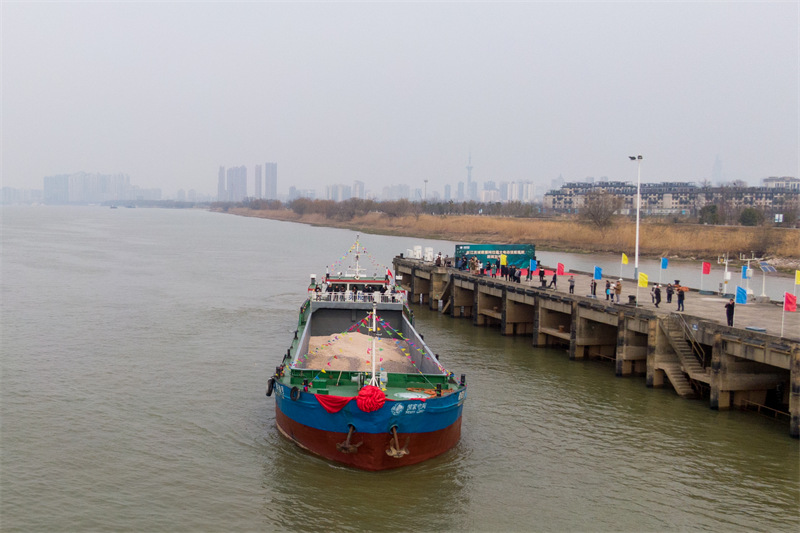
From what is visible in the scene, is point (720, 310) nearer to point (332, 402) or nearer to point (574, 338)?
point (574, 338)

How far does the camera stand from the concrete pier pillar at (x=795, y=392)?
73.4ft

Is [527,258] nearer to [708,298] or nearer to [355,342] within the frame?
[708,298]

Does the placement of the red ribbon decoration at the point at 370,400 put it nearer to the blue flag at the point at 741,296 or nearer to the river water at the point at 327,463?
the river water at the point at 327,463

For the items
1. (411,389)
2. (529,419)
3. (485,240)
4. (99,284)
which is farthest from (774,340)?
(485,240)

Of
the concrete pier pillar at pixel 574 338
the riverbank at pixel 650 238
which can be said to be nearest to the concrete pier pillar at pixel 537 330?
the concrete pier pillar at pixel 574 338

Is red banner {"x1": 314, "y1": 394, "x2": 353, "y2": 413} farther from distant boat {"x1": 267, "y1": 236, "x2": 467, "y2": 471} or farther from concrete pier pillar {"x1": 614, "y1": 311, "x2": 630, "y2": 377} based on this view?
concrete pier pillar {"x1": 614, "y1": 311, "x2": 630, "y2": 377}

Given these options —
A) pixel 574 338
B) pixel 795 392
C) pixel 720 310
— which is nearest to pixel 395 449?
pixel 795 392

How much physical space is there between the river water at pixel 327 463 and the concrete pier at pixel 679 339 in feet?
3.40

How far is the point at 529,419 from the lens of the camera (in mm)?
26031

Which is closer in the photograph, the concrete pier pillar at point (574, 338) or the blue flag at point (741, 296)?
the blue flag at point (741, 296)

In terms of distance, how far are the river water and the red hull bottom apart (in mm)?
320

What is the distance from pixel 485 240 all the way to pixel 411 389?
99.3m

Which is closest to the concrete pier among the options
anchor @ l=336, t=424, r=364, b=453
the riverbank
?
anchor @ l=336, t=424, r=364, b=453

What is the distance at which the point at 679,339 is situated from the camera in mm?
28328
